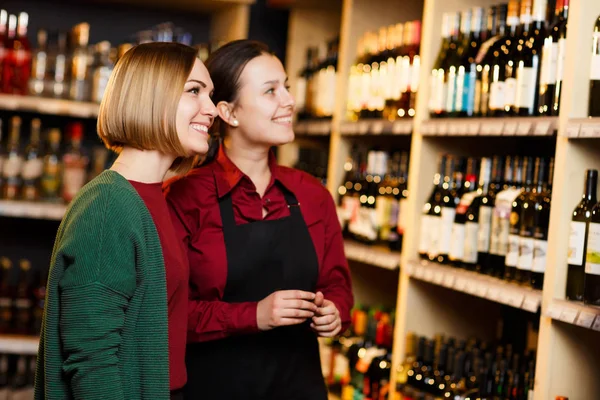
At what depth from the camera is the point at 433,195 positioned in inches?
107

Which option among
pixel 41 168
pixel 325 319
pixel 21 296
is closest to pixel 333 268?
pixel 325 319

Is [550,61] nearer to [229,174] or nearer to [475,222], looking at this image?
[475,222]

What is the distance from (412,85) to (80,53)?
5.29 feet

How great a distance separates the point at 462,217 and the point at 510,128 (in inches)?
17.6

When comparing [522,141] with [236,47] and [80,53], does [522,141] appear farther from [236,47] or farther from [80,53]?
[80,53]

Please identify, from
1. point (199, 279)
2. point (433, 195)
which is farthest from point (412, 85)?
point (199, 279)

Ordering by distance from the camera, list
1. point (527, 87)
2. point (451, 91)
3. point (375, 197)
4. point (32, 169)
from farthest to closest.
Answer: point (32, 169)
point (375, 197)
point (451, 91)
point (527, 87)

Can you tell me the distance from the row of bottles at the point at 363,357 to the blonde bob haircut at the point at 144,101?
160 cm

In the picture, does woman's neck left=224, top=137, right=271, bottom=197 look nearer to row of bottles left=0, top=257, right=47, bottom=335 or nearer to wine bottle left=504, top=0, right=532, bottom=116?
wine bottle left=504, top=0, right=532, bottom=116

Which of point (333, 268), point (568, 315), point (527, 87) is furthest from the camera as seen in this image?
point (527, 87)

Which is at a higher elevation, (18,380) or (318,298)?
(318,298)

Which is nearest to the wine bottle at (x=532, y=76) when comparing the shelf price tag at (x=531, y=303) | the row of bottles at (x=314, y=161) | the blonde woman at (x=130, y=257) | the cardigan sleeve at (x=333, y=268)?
the shelf price tag at (x=531, y=303)

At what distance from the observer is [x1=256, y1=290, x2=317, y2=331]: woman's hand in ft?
5.85

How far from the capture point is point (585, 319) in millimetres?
1825
